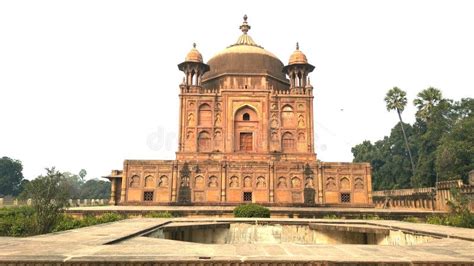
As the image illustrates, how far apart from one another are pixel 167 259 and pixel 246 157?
89.6 ft

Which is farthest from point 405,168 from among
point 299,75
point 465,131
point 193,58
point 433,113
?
point 193,58

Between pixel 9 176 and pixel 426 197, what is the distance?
7017 cm

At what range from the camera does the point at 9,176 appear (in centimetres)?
6850

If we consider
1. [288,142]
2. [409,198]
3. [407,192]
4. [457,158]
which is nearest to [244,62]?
[288,142]

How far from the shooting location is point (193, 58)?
3569 centimetres

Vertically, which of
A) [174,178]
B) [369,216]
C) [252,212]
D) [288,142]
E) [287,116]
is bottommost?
[369,216]

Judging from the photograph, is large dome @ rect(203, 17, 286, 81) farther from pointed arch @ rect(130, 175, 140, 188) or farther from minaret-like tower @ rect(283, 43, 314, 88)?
pointed arch @ rect(130, 175, 140, 188)

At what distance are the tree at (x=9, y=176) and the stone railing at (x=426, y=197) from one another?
64682 mm

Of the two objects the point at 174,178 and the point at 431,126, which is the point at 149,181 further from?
the point at 431,126

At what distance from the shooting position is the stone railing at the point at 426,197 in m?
25.8

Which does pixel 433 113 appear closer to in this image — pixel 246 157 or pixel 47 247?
pixel 246 157

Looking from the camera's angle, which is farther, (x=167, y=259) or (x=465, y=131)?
(x=465, y=131)

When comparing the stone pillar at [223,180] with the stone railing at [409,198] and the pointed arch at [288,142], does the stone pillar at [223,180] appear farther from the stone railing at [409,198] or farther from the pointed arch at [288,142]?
the stone railing at [409,198]

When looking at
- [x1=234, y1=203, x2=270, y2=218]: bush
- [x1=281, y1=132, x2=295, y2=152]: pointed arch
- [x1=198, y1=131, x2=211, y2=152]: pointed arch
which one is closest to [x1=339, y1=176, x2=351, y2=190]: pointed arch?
[x1=281, y1=132, x2=295, y2=152]: pointed arch
